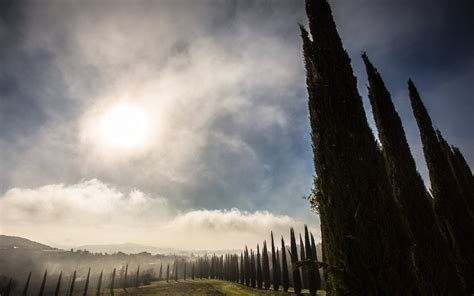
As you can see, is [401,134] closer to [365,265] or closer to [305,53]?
[305,53]

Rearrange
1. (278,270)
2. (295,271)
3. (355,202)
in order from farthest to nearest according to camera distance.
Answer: (278,270)
(295,271)
(355,202)

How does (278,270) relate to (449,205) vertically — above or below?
below

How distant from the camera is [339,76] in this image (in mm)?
7148

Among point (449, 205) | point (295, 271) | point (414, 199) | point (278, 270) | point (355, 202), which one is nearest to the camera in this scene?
point (355, 202)

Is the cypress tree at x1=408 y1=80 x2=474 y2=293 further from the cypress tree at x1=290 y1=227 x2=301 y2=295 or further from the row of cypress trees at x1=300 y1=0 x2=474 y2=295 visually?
the cypress tree at x1=290 y1=227 x2=301 y2=295

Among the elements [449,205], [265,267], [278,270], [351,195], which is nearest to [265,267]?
[265,267]

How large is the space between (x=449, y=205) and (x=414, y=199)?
616cm

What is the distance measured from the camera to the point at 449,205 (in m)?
15.2

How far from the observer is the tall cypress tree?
10.3 metres

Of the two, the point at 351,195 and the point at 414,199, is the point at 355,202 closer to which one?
the point at 351,195

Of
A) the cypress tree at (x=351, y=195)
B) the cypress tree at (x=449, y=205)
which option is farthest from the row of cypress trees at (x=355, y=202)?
the cypress tree at (x=449, y=205)

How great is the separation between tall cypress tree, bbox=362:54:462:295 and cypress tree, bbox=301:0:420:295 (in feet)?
18.8

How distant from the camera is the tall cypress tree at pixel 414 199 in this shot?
33.8 feet

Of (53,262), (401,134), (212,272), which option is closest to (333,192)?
(401,134)
